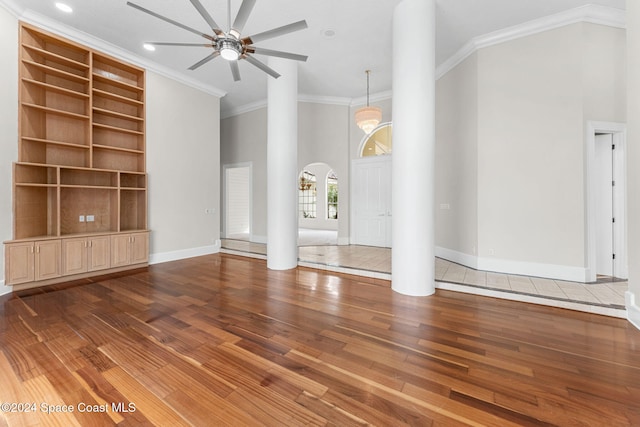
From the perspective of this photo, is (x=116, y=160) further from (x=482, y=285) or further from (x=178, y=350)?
(x=482, y=285)

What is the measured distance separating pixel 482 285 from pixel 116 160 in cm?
630

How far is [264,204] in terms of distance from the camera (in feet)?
23.6

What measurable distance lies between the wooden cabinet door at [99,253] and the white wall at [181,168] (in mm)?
844

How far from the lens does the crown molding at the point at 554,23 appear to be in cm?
357

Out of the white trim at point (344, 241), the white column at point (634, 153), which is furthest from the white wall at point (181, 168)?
the white column at point (634, 153)

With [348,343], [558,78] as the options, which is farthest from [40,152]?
[558,78]

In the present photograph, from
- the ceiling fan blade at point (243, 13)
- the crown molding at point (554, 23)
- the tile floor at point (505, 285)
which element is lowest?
the tile floor at point (505, 285)

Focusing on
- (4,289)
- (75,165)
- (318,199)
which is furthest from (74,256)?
(318,199)

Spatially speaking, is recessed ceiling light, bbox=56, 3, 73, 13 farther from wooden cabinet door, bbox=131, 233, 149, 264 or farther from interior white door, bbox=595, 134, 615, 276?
interior white door, bbox=595, 134, 615, 276

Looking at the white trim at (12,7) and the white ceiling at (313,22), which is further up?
the white ceiling at (313,22)

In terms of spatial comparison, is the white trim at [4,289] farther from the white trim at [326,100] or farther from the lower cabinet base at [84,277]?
the white trim at [326,100]

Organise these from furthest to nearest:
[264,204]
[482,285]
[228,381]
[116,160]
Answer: [264,204], [116,160], [482,285], [228,381]

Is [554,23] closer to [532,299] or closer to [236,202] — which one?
[532,299]

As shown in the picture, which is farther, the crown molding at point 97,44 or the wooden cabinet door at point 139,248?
the wooden cabinet door at point 139,248
